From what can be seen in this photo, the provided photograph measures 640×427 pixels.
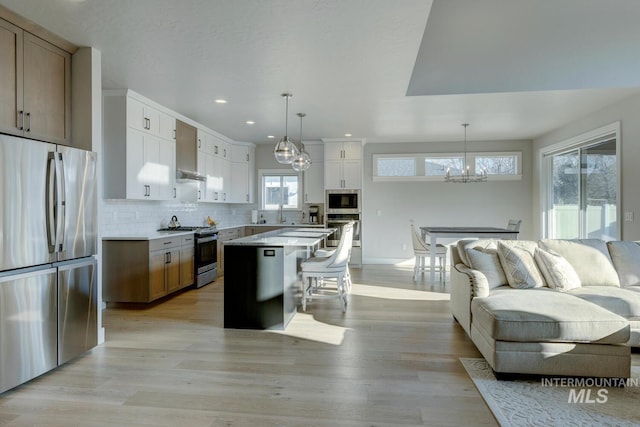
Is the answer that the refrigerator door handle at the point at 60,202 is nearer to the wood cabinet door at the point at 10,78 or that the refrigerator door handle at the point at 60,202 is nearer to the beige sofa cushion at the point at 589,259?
the wood cabinet door at the point at 10,78

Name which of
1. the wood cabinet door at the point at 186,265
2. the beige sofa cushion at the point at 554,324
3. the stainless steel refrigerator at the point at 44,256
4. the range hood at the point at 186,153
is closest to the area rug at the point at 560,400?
the beige sofa cushion at the point at 554,324

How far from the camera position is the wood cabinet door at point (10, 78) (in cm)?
249

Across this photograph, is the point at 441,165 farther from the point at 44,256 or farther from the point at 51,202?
the point at 44,256

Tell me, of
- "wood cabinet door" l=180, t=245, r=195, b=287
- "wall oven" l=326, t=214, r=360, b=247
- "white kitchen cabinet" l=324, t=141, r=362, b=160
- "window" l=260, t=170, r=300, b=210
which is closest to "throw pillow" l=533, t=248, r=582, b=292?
"wall oven" l=326, t=214, r=360, b=247

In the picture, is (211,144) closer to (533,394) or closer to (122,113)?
(122,113)

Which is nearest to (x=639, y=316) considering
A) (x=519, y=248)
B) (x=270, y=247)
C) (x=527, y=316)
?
(x=519, y=248)

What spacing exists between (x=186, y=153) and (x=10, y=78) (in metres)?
3.10

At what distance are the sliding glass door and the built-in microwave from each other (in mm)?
3717

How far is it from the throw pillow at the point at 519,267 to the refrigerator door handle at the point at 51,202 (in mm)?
3764

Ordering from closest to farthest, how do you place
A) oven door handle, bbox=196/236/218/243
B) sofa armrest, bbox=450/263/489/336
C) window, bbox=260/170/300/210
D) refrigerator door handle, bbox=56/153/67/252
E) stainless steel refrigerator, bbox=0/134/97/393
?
stainless steel refrigerator, bbox=0/134/97/393, refrigerator door handle, bbox=56/153/67/252, sofa armrest, bbox=450/263/489/336, oven door handle, bbox=196/236/218/243, window, bbox=260/170/300/210

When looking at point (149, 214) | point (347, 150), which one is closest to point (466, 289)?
point (149, 214)

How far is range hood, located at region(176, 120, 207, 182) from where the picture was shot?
17.7 feet

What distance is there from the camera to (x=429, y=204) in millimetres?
7617

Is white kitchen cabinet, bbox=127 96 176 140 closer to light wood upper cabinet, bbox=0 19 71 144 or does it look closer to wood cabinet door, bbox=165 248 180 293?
light wood upper cabinet, bbox=0 19 71 144
